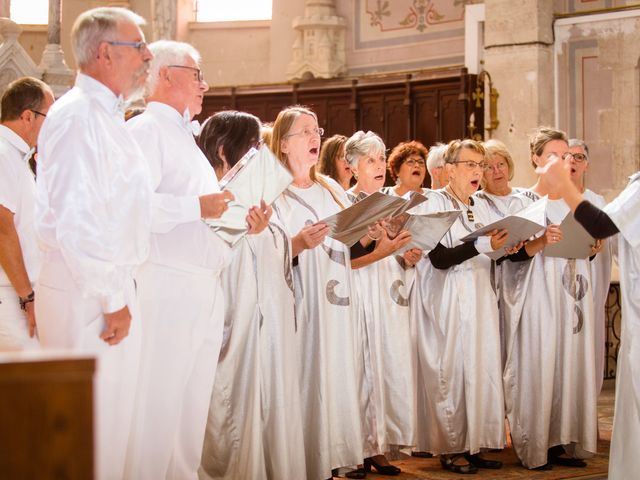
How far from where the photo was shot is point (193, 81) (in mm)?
3982

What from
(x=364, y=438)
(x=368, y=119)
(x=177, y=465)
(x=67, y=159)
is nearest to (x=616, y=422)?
(x=364, y=438)

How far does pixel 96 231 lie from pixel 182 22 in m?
11.1

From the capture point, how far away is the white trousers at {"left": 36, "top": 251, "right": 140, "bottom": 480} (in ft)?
10.6

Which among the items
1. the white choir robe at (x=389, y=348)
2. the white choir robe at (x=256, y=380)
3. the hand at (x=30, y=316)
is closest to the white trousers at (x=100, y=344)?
the hand at (x=30, y=316)

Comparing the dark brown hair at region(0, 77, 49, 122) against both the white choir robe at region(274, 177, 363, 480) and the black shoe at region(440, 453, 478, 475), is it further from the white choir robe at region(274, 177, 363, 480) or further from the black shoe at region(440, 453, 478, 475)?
the black shoe at region(440, 453, 478, 475)

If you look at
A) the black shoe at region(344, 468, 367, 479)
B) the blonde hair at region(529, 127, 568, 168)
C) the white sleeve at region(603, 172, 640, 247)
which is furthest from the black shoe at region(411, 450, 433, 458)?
the white sleeve at region(603, 172, 640, 247)

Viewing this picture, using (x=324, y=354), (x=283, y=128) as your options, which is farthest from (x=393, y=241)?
(x=283, y=128)

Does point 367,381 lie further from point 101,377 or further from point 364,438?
point 101,377

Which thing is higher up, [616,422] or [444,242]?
[444,242]

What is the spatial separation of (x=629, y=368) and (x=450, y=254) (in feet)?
4.47

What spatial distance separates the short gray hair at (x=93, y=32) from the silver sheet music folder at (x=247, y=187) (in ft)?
2.46

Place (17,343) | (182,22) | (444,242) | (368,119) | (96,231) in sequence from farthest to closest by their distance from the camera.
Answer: (182,22)
(368,119)
(444,242)
(17,343)
(96,231)

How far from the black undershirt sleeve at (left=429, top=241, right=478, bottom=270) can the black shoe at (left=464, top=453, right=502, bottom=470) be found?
107 centimetres

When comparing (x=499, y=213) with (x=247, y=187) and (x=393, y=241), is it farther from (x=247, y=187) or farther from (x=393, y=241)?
(x=247, y=187)
